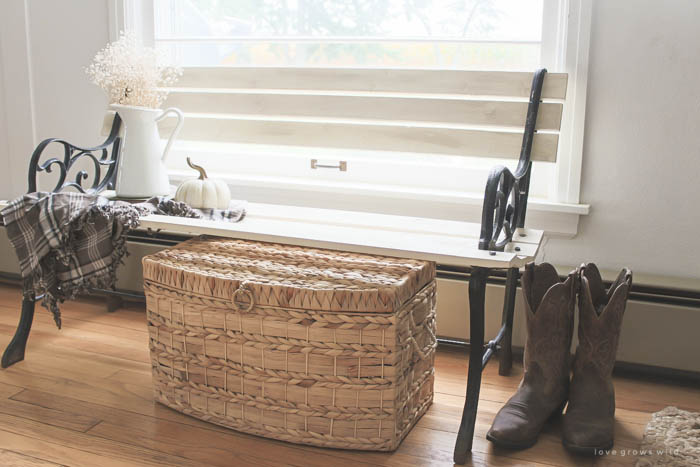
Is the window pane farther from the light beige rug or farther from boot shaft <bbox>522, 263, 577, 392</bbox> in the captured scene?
the light beige rug

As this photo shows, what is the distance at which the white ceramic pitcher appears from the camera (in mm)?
2080

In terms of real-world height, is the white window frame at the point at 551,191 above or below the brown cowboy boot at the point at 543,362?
above

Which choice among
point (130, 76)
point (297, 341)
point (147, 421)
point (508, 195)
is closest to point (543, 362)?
point (508, 195)

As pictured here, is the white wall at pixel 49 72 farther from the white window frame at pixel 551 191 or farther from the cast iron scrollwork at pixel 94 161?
the cast iron scrollwork at pixel 94 161

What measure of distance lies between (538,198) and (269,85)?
103cm

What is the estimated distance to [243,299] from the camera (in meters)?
1.60

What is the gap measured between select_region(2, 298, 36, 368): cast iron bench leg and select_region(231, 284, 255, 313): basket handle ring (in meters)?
0.90

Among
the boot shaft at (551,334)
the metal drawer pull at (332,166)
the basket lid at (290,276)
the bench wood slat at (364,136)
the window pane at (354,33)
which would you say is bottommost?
the boot shaft at (551,334)

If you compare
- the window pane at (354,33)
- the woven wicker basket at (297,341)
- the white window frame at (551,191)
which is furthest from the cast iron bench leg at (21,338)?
the window pane at (354,33)

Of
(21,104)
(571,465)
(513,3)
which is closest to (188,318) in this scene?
(571,465)

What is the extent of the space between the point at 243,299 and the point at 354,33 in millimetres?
1260

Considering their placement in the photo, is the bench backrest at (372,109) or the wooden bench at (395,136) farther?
the bench backrest at (372,109)

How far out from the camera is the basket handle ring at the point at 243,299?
5.20 ft

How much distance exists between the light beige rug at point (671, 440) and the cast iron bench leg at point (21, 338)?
1.83 meters
